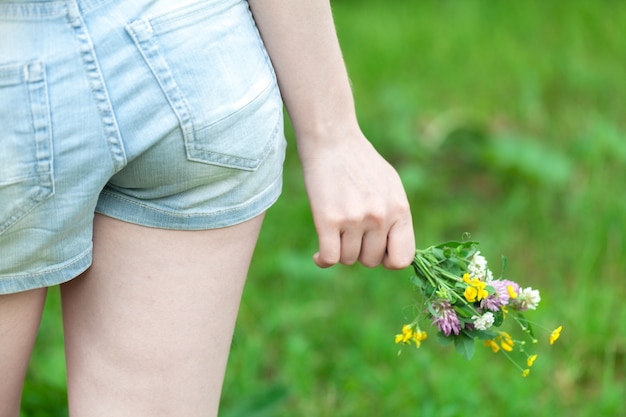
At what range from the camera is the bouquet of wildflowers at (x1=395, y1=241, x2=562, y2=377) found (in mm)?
1295

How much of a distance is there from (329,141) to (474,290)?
283mm

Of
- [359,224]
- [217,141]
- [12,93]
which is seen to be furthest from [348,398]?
[12,93]

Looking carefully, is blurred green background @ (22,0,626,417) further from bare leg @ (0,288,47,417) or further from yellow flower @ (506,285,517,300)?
bare leg @ (0,288,47,417)

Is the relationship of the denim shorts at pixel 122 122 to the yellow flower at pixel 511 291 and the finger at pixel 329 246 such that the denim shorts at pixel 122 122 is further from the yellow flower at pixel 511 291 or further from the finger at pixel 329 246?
the yellow flower at pixel 511 291

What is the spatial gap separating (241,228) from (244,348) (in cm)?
136

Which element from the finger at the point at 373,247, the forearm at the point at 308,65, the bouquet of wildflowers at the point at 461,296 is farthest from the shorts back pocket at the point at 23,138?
the bouquet of wildflowers at the point at 461,296

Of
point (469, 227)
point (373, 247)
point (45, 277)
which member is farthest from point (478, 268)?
point (469, 227)

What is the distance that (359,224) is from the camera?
1202mm

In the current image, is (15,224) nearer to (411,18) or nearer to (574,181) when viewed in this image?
(574,181)

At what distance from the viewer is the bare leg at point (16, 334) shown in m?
1.13

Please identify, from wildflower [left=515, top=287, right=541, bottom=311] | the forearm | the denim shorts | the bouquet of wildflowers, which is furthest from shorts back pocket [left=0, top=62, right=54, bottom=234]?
wildflower [left=515, top=287, right=541, bottom=311]

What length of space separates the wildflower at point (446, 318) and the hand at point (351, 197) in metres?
0.14

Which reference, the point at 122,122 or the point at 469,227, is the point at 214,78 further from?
the point at 469,227

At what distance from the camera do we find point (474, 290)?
125 cm
